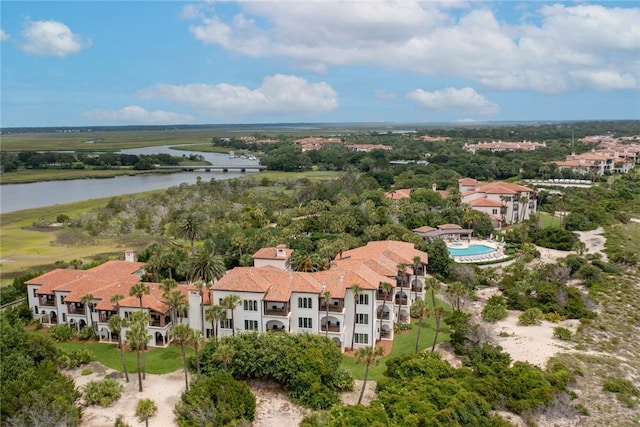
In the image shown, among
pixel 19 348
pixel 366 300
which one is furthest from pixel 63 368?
pixel 366 300

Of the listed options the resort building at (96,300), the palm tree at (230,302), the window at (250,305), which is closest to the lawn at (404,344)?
the window at (250,305)

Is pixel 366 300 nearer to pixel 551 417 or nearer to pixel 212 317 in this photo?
pixel 212 317

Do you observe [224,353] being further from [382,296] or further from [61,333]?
[61,333]

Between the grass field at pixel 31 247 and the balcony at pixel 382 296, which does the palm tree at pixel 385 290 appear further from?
the grass field at pixel 31 247

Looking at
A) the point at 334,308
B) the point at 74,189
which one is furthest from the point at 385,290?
the point at 74,189

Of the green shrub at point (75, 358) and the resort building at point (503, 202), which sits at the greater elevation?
the resort building at point (503, 202)

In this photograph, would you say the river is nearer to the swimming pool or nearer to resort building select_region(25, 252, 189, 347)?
resort building select_region(25, 252, 189, 347)
